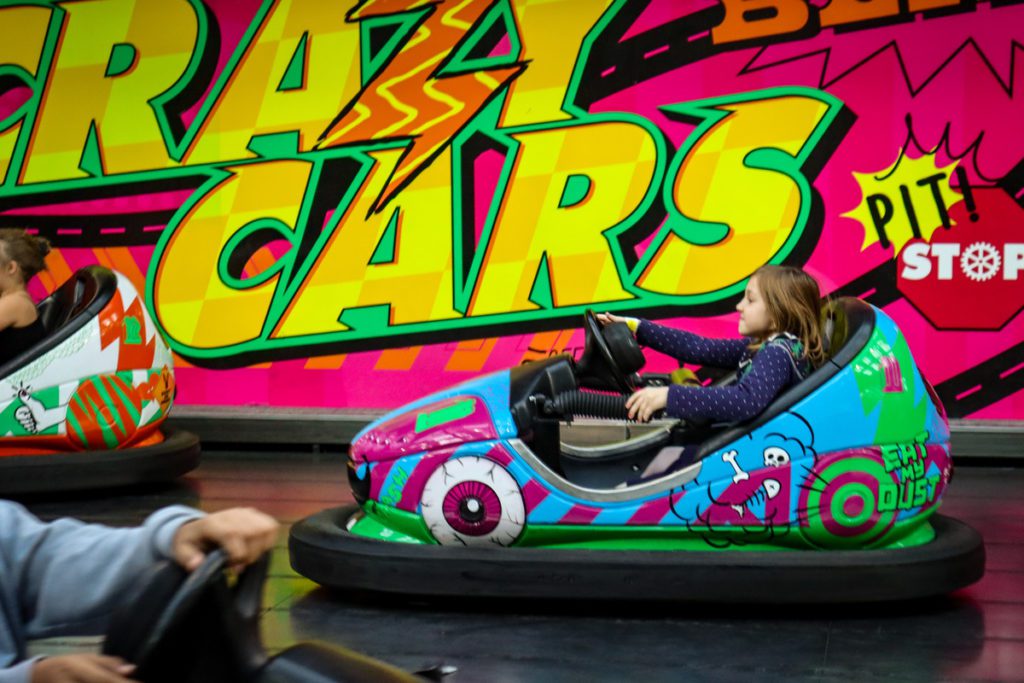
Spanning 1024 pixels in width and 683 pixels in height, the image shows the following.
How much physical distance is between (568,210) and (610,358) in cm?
226

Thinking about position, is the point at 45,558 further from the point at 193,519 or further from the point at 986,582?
the point at 986,582

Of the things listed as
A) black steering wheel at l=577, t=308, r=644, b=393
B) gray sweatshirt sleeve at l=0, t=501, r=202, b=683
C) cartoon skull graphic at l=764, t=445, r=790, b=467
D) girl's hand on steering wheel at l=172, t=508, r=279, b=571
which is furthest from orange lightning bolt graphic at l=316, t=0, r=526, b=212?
girl's hand on steering wheel at l=172, t=508, r=279, b=571

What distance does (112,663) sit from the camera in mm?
974

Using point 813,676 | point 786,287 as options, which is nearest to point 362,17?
point 786,287

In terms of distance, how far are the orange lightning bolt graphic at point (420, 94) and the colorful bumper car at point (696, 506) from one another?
2545mm

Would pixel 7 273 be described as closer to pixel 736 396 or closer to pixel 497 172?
pixel 497 172

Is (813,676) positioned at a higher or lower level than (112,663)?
lower

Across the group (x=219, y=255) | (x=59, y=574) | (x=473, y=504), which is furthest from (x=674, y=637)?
(x=219, y=255)

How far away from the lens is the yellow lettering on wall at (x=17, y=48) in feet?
18.3

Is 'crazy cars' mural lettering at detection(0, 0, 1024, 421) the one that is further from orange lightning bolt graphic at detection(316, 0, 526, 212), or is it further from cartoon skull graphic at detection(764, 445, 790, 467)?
cartoon skull graphic at detection(764, 445, 790, 467)

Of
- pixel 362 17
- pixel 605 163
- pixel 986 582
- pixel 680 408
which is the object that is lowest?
pixel 986 582

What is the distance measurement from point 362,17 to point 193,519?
14.5 ft

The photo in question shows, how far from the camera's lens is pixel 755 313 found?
9.34 feet

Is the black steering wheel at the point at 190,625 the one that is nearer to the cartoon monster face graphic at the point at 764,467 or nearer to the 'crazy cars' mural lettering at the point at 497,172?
the cartoon monster face graphic at the point at 764,467
